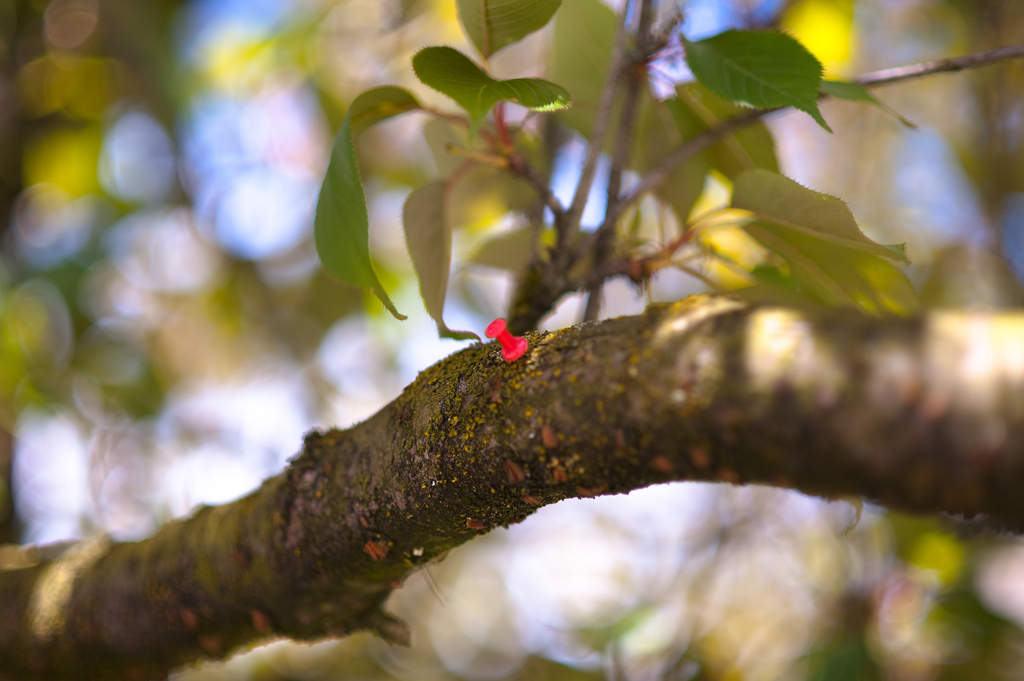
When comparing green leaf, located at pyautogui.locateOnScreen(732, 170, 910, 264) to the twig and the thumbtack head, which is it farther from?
the thumbtack head

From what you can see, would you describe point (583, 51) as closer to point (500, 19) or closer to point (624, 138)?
point (624, 138)

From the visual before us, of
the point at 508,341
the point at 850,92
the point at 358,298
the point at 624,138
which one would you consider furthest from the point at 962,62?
the point at 358,298

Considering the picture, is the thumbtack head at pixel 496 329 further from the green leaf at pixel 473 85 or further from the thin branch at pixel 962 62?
the thin branch at pixel 962 62

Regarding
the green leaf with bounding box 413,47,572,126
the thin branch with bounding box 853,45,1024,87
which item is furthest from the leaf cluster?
Answer: the thin branch with bounding box 853,45,1024,87

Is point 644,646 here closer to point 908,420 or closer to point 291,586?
point 291,586

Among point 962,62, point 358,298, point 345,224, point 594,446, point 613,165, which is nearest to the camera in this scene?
point 594,446

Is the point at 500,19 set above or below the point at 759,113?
above

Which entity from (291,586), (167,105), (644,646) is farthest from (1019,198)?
(167,105)
